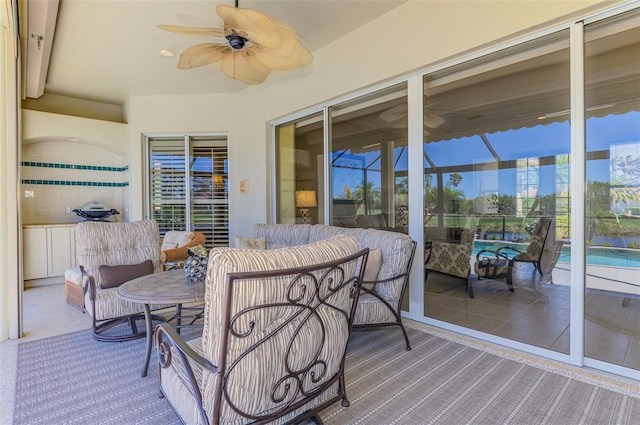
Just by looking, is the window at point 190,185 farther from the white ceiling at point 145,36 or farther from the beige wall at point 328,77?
the white ceiling at point 145,36

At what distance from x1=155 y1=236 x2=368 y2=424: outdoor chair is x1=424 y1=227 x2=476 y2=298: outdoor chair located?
2.08m

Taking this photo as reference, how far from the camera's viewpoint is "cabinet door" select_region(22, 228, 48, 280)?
4.86 metres

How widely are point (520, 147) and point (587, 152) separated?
692 mm

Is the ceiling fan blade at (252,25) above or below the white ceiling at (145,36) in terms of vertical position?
below

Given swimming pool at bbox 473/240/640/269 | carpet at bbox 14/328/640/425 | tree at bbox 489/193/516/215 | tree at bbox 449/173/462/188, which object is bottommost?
carpet at bbox 14/328/640/425

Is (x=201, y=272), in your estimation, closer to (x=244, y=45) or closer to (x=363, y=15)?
(x=244, y=45)

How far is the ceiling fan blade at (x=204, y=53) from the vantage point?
2.66 m

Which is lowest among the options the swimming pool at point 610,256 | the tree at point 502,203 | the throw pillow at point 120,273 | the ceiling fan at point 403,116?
the throw pillow at point 120,273

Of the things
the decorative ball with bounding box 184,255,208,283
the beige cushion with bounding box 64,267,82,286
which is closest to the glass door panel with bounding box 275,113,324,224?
the decorative ball with bounding box 184,255,208,283

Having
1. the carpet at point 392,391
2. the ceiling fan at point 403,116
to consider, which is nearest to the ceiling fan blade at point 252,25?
the ceiling fan at point 403,116

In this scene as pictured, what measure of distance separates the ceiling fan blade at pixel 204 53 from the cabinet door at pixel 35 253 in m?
3.98

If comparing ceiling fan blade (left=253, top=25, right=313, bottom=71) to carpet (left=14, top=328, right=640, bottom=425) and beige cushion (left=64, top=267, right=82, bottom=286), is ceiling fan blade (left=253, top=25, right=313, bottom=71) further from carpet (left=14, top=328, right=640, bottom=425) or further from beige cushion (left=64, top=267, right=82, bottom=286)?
beige cushion (left=64, top=267, right=82, bottom=286)

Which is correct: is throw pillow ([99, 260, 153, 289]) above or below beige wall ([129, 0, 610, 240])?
below

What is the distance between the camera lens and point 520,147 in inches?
119
